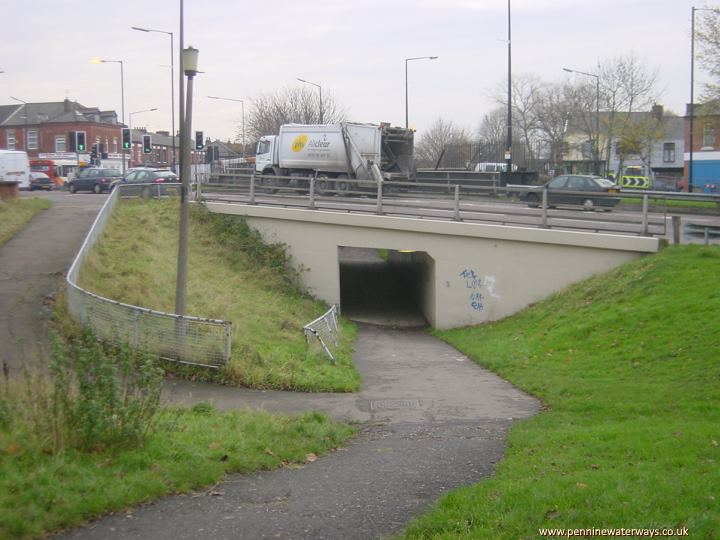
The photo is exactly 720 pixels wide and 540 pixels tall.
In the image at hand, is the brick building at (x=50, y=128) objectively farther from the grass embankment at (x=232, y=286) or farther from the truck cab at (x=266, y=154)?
the grass embankment at (x=232, y=286)

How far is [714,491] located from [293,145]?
103ft

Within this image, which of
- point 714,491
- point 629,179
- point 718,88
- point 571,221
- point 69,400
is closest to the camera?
point 714,491

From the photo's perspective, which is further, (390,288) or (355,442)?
(390,288)

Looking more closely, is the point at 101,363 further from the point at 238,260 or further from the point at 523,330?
the point at 238,260

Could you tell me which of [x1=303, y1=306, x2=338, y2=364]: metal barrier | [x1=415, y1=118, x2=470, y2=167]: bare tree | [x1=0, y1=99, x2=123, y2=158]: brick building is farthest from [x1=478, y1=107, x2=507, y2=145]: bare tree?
[x1=303, y1=306, x2=338, y2=364]: metal barrier

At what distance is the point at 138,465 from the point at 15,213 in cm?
2147

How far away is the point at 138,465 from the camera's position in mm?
7121

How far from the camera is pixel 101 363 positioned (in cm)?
726

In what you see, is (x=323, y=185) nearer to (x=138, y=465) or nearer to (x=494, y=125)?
(x=138, y=465)

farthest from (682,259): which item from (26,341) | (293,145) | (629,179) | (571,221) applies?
(629,179)

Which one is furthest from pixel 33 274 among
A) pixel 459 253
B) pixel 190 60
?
pixel 459 253

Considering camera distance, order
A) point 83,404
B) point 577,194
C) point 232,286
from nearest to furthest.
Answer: point 83,404, point 577,194, point 232,286

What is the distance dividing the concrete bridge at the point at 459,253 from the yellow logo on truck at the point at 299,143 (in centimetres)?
937

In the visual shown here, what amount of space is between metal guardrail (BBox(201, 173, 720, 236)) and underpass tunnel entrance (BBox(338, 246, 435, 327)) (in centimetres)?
166
